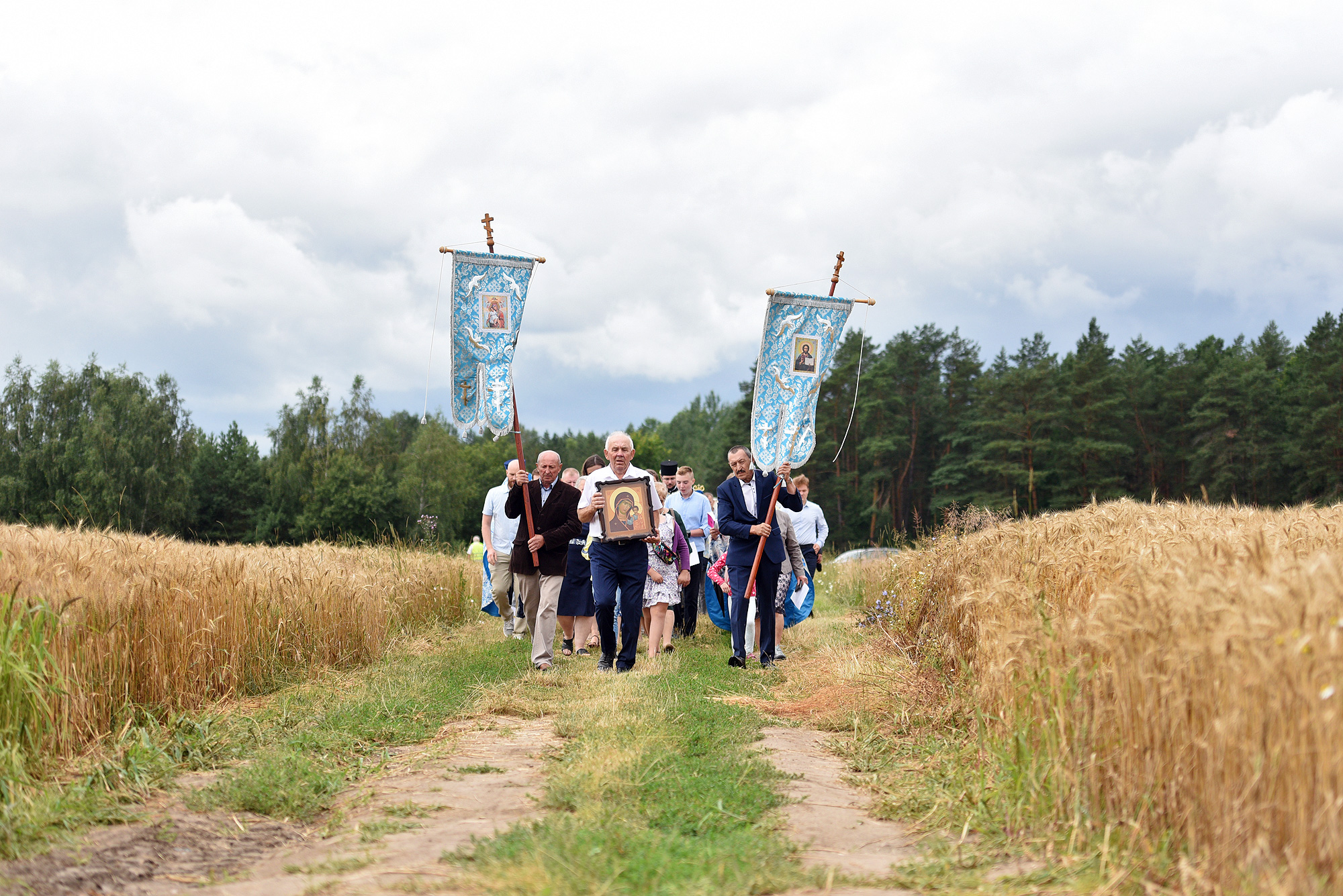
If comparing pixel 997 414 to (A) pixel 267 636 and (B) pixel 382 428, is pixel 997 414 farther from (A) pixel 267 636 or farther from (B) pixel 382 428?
(A) pixel 267 636

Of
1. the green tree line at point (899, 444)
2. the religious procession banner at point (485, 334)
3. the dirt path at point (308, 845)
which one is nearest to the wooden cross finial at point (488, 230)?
the religious procession banner at point (485, 334)

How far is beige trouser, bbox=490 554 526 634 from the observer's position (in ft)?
36.8

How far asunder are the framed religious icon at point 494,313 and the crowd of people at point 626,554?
56.3 inches

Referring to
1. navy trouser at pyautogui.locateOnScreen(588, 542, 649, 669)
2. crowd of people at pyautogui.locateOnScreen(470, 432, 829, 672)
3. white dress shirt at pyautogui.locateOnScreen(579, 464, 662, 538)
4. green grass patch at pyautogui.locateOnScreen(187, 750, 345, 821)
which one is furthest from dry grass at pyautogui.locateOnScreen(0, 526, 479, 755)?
white dress shirt at pyautogui.locateOnScreen(579, 464, 662, 538)

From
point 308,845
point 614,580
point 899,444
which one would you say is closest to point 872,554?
point 614,580

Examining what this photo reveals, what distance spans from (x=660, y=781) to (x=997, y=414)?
5198cm

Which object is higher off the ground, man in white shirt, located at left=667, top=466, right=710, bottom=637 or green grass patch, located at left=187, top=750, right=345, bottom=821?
man in white shirt, located at left=667, top=466, right=710, bottom=637

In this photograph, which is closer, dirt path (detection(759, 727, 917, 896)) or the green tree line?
dirt path (detection(759, 727, 917, 896))

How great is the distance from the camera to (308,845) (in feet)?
13.8

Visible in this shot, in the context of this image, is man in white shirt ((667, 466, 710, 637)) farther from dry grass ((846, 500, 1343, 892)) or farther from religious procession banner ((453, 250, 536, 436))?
dry grass ((846, 500, 1343, 892))

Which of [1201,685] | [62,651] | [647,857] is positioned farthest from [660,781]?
[62,651]

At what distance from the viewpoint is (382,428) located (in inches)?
2724

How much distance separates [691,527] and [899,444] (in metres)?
49.2

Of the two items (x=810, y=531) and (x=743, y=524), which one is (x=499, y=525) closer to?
(x=743, y=524)
